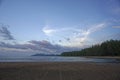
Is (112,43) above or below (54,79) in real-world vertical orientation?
above

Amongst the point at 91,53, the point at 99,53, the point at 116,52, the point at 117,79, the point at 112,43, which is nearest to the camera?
the point at 117,79

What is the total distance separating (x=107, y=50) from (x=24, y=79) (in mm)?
109469

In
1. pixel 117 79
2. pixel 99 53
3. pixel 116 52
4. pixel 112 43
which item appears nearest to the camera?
pixel 117 79

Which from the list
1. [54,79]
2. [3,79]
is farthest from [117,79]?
[3,79]

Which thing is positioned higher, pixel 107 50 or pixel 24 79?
pixel 107 50

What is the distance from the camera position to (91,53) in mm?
151375

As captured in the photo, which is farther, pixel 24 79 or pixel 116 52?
pixel 116 52

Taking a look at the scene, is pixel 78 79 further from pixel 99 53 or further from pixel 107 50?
pixel 99 53

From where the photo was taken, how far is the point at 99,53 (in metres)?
130

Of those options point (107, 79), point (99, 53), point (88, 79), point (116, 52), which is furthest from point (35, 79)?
point (99, 53)

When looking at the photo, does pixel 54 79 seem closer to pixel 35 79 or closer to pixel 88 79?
pixel 35 79

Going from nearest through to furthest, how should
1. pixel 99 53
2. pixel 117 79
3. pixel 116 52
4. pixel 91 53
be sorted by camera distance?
pixel 117 79 → pixel 116 52 → pixel 99 53 → pixel 91 53

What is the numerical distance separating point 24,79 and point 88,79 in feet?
18.4

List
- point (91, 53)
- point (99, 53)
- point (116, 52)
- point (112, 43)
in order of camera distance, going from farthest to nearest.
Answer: point (91, 53), point (99, 53), point (112, 43), point (116, 52)
